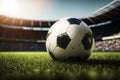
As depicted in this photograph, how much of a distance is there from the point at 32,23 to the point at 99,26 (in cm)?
1434

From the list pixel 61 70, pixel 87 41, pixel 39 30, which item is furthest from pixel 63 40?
pixel 39 30

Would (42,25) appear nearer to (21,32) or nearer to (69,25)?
(21,32)

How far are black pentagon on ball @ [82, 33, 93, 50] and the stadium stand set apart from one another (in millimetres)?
24629

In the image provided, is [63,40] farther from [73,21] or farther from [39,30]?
[39,30]

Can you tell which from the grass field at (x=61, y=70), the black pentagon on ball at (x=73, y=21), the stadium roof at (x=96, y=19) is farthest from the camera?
the stadium roof at (x=96, y=19)

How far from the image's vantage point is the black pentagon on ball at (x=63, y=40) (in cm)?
514

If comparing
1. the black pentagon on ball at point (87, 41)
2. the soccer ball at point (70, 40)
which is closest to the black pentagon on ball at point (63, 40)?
the soccer ball at point (70, 40)

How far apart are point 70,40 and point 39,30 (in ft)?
132

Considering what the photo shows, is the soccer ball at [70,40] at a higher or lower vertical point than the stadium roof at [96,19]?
lower

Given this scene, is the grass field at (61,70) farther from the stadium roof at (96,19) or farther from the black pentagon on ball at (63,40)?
the stadium roof at (96,19)

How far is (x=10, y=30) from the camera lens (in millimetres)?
41406

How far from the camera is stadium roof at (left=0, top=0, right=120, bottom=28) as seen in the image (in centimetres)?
2892

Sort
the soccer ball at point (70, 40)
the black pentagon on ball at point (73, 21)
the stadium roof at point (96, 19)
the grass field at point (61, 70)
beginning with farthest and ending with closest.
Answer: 1. the stadium roof at point (96, 19)
2. the black pentagon on ball at point (73, 21)
3. the soccer ball at point (70, 40)
4. the grass field at point (61, 70)

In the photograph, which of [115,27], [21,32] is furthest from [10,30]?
[115,27]
